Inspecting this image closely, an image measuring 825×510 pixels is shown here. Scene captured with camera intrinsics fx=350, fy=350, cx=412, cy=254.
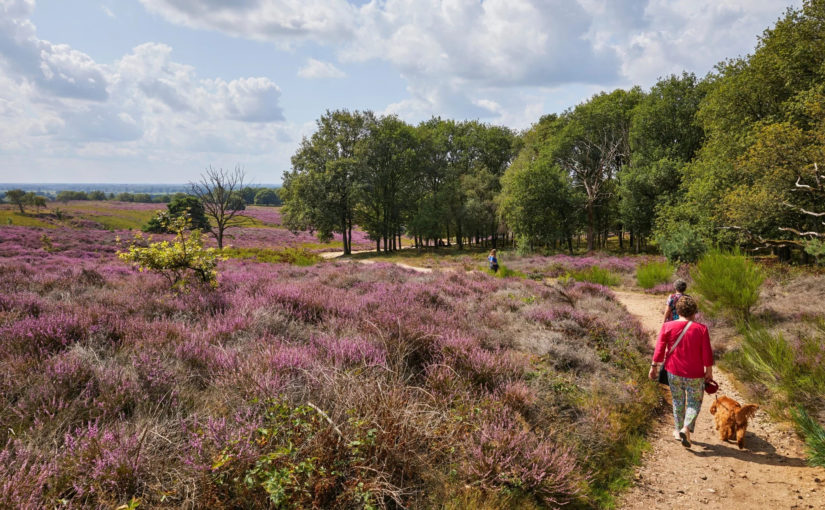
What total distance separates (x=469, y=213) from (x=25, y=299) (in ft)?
116

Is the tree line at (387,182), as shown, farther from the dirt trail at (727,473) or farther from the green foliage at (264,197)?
the green foliage at (264,197)

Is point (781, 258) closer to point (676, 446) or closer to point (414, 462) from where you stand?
point (676, 446)

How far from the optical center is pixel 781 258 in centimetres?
2014

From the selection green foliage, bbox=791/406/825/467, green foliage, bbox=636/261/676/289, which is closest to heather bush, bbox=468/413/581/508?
green foliage, bbox=791/406/825/467

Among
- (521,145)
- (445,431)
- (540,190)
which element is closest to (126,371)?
(445,431)

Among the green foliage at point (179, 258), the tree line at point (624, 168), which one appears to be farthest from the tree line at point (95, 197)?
the green foliage at point (179, 258)

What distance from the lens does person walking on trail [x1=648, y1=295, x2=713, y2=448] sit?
4770 millimetres

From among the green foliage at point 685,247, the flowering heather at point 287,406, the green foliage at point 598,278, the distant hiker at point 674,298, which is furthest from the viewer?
the green foliage at point 685,247

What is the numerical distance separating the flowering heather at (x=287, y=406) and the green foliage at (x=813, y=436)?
66.4 inches

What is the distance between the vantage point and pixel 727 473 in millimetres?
4184

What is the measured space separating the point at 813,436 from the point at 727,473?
113 cm

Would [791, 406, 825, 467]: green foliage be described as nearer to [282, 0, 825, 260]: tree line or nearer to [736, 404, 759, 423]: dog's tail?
[736, 404, 759, 423]: dog's tail

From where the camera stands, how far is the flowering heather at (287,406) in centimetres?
255

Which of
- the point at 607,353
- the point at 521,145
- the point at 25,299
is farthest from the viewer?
the point at 521,145
